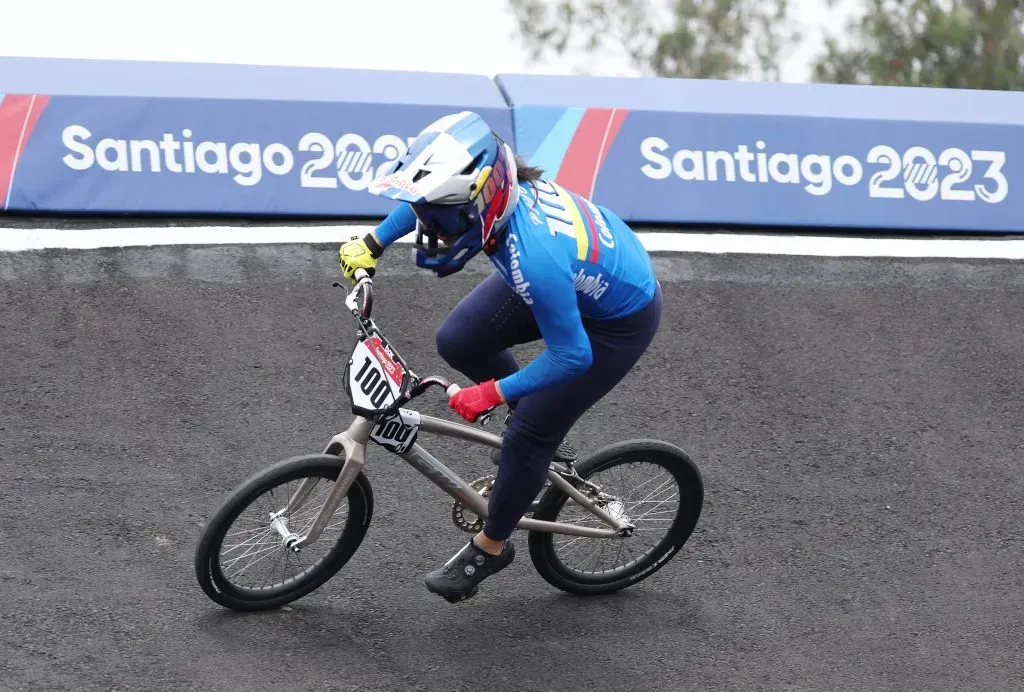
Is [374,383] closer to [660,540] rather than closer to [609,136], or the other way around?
[660,540]

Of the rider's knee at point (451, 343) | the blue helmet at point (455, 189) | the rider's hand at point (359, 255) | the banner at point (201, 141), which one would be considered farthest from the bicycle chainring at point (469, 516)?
the banner at point (201, 141)

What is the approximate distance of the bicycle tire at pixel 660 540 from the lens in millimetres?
5441

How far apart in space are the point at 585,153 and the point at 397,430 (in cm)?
423

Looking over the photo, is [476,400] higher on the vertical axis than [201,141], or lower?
higher

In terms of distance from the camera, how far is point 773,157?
885cm

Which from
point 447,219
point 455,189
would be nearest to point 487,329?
point 447,219

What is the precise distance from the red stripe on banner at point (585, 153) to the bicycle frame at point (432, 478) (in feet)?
11.7

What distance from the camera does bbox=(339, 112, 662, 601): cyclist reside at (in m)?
4.47

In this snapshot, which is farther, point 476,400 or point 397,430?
point 397,430

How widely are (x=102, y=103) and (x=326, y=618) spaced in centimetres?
429

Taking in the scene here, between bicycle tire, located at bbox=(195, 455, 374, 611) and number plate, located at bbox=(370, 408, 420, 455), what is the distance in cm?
18

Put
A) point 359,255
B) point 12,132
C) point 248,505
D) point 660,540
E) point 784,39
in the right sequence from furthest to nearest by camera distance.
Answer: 1. point 784,39
2. point 12,132
3. point 660,540
4. point 359,255
5. point 248,505

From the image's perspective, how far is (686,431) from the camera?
6.88 metres

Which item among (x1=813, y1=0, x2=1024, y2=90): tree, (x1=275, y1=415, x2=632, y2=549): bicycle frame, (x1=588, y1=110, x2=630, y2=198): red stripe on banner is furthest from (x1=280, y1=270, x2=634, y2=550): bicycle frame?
(x1=813, y1=0, x2=1024, y2=90): tree
